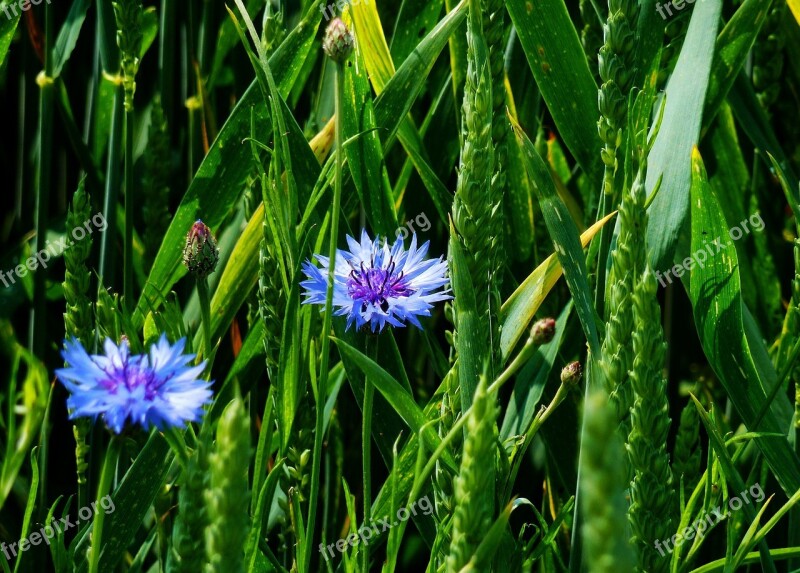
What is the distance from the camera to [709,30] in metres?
0.73

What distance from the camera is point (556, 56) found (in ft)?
2.56

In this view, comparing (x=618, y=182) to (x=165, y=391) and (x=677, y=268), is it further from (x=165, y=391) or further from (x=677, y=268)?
(x=165, y=391)

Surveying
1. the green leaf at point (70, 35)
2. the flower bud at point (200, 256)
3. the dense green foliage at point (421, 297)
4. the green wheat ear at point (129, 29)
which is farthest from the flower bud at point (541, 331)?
the green leaf at point (70, 35)

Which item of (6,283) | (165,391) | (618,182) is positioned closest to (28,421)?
(165,391)

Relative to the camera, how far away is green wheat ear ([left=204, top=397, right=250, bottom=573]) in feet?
1.10

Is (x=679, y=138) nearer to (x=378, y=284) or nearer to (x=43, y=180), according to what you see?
(x=378, y=284)

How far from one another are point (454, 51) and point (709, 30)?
0.23 meters

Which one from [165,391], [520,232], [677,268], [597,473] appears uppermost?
[520,232]

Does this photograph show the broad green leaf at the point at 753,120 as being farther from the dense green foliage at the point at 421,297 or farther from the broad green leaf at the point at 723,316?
the broad green leaf at the point at 723,316

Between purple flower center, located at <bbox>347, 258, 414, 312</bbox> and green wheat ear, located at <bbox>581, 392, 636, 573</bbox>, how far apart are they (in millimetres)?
352

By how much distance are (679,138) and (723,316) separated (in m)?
0.14

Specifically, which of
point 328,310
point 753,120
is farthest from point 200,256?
point 753,120

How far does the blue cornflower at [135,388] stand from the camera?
0.42 meters

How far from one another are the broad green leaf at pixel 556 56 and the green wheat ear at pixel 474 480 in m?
0.45
